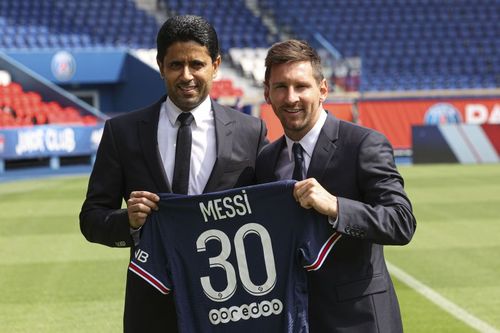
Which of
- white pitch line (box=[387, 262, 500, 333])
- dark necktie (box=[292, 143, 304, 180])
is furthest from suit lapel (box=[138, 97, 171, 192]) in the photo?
white pitch line (box=[387, 262, 500, 333])

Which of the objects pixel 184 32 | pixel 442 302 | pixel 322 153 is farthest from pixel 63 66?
pixel 322 153

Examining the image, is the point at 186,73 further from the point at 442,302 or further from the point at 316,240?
the point at 442,302

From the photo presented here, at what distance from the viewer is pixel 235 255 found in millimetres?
3289

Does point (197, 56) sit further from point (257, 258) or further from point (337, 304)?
point (337, 304)

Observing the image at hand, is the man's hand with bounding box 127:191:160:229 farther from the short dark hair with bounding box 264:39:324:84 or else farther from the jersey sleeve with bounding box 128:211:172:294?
the short dark hair with bounding box 264:39:324:84

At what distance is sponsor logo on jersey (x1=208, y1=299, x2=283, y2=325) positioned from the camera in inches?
129

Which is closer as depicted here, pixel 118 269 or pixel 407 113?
pixel 118 269

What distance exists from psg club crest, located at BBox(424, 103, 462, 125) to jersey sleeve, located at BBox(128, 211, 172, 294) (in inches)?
772

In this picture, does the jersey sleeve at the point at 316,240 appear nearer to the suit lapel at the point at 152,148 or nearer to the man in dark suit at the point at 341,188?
the man in dark suit at the point at 341,188

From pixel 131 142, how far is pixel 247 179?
0.47 m

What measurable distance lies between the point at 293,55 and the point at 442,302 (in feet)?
14.9

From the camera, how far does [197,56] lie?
3.36m

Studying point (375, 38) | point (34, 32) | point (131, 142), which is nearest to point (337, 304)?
point (131, 142)

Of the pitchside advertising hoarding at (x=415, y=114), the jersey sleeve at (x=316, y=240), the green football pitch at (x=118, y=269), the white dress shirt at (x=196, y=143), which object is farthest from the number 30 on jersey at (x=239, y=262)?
the pitchside advertising hoarding at (x=415, y=114)
